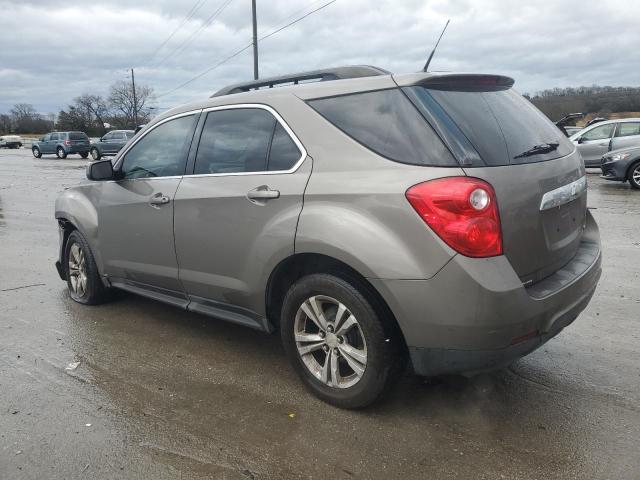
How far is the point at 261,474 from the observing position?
258 cm

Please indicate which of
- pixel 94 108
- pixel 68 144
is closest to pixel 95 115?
pixel 94 108

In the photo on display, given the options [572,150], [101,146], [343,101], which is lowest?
[101,146]

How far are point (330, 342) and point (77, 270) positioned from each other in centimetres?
313

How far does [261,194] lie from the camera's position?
3289 mm

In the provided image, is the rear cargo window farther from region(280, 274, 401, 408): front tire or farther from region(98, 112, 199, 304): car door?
region(98, 112, 199, 304): car door

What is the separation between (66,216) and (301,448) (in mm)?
3426

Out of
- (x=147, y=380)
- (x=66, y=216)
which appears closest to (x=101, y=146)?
(x=66, y=216)

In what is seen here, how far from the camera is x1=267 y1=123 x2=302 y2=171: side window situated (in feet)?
10.7

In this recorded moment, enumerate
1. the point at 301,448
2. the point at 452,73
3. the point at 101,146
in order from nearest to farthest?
the point at 301,448 < the point at 452,73 < the point at 101,146

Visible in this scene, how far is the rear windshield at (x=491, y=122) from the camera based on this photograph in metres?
2.79

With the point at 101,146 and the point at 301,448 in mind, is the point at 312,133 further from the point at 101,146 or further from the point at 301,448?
the point at 101,146

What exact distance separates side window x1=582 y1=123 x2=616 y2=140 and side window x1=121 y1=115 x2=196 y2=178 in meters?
15.7

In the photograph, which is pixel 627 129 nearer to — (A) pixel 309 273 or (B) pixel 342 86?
(B) pixel 342 86

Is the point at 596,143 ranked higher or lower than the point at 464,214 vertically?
lower
